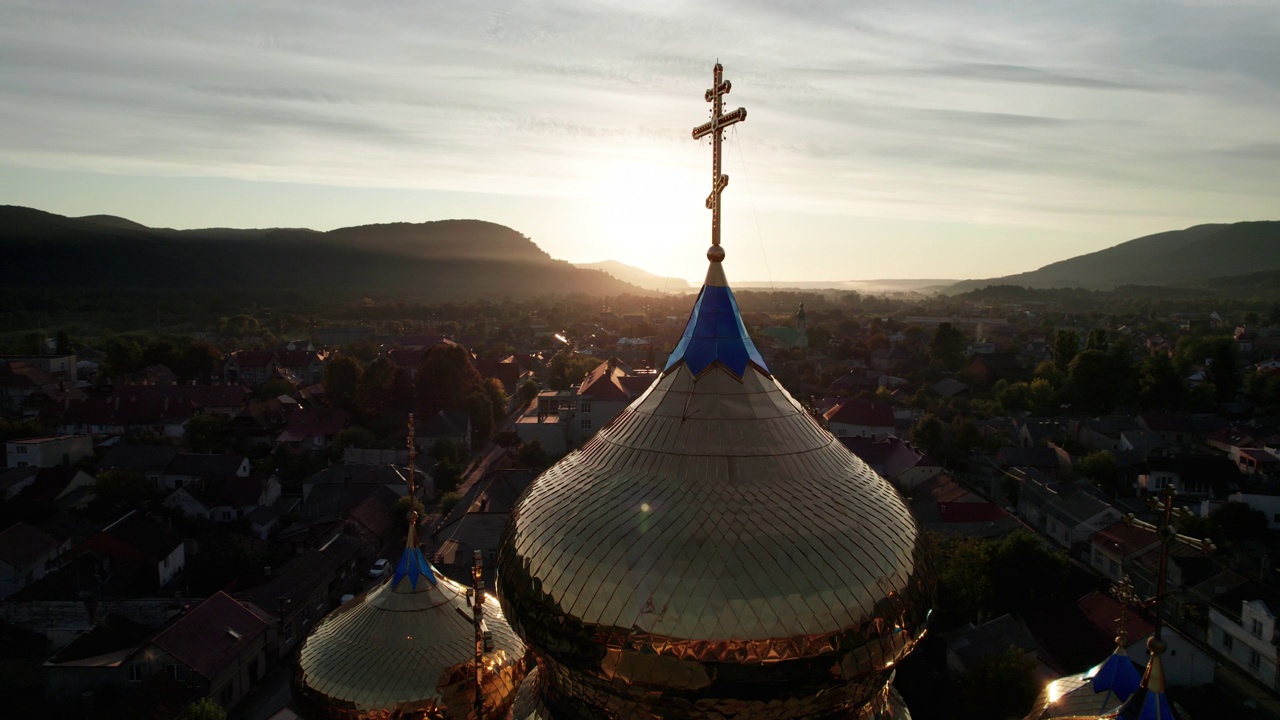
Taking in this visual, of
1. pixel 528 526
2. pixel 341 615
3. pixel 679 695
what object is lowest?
pixel 341 615

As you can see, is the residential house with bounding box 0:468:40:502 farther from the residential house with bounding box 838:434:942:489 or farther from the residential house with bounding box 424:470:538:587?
the residential house with bounding box 838:434:942:489

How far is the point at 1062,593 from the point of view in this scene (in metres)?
22.6

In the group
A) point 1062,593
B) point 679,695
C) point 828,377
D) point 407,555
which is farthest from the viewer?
point 828,377

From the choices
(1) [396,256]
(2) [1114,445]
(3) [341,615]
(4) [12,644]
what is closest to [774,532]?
(3) [341,615]

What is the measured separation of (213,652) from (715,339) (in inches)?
735

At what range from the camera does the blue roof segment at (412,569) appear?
929 centimetres

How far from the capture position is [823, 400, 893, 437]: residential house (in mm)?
43000

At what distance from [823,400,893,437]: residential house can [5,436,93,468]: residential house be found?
37593 millimetres

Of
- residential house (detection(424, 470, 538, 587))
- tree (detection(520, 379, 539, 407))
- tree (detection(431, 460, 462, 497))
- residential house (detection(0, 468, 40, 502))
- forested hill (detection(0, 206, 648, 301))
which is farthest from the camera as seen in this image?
forested hill (detection(0, 206, 648, 301))

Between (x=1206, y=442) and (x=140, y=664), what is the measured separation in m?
49.7

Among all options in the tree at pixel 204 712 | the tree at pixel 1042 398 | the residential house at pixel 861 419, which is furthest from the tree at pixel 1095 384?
the tree at pixel 204 712

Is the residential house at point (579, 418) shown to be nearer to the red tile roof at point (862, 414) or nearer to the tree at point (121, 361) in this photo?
the red tile roof at point (862, 414)

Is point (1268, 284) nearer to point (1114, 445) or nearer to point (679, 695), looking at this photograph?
point (1114, 445)

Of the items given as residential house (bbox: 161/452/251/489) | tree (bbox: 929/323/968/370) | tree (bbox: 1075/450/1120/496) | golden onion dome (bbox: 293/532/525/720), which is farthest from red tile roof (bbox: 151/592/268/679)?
tree (bbox: 929/323/968/370)
